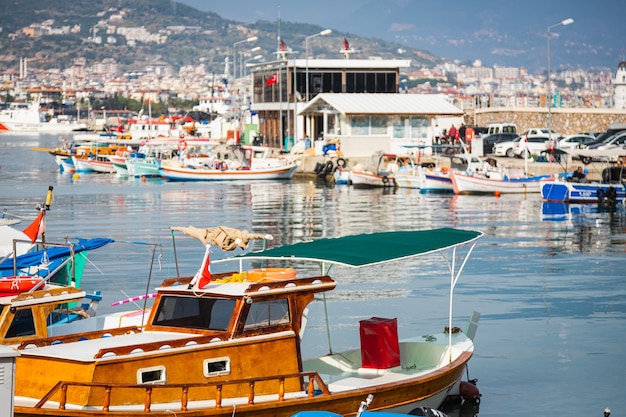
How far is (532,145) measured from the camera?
226 ft

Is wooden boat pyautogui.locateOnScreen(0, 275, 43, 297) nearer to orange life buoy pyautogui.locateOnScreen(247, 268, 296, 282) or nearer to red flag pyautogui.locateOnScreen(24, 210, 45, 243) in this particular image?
red flag pyautogui.locateOnScreen(24, 210, 45, 243)

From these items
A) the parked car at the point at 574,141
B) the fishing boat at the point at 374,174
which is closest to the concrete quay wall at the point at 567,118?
the parked car at the point at 574,141

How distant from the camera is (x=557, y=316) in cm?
2447

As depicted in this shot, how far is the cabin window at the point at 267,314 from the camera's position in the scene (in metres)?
14.8

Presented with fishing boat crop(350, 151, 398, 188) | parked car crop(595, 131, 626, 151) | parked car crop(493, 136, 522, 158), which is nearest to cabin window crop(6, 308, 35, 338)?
fishing boat crop(350, 151, 398, 188)

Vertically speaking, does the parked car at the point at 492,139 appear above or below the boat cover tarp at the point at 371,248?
above

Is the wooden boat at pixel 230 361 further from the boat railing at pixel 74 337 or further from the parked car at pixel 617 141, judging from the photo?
the parked car at pixel 617 141

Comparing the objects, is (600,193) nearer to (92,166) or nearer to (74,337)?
(74,337)

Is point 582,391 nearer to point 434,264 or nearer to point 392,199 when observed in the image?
point 434,264

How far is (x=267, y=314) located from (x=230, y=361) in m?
0.85

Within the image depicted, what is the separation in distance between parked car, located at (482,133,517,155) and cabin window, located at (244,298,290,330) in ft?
191

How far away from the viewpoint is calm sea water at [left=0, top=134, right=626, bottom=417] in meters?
19.7

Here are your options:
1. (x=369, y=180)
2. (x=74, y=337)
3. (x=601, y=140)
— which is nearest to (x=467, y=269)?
(x=74, y=337)

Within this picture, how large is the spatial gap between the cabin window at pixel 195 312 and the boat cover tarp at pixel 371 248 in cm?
149
